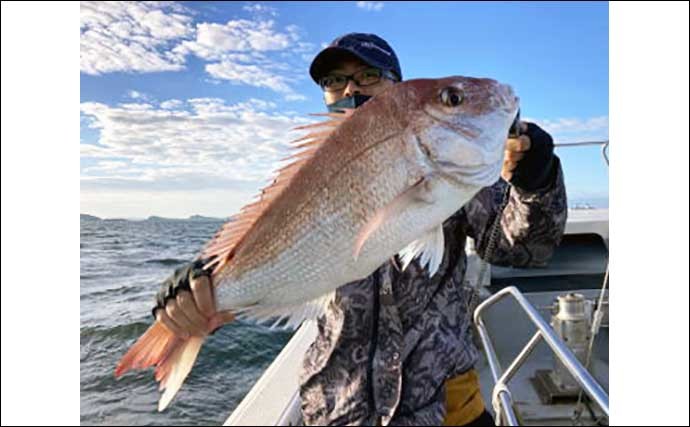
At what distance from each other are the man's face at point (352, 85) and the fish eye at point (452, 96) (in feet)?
1.32

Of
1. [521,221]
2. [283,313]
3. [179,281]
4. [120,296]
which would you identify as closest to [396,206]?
[283,313]

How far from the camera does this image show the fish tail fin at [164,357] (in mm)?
743

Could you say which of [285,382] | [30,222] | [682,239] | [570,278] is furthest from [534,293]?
[30,222]

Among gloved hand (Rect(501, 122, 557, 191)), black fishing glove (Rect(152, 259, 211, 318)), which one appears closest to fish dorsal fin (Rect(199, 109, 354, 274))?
black fishing glove (Rect(152, 259, 211, 318))

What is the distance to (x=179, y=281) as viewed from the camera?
810mm

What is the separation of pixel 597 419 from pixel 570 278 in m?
1.83

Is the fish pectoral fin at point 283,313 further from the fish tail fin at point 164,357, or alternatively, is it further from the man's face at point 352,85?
the man's face at point 352,85

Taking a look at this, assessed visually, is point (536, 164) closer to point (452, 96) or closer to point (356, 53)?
point (452, 96)

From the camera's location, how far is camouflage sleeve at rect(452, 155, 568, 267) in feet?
3.42

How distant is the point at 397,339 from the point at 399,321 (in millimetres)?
40

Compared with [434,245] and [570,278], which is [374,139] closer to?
[434,245]

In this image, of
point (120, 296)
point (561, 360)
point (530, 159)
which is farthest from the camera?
point (120, 296)

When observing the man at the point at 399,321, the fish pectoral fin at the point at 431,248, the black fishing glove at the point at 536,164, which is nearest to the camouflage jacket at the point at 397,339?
the man at the point at 399,321

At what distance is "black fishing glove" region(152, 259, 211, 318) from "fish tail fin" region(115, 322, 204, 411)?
0.04 m
